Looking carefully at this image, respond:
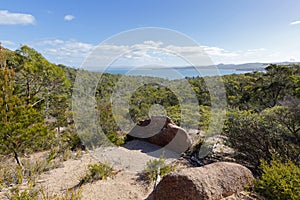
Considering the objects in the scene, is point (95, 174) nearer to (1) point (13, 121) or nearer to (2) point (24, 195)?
(2) point (24, 195)

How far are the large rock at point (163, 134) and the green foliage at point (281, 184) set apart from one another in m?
3.82

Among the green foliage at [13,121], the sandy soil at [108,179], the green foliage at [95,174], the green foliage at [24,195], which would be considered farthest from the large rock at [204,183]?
the green foliage at [13,121]

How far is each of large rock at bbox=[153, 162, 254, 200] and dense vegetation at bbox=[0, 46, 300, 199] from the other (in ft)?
1.47

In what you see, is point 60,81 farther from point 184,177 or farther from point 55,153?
point 184,177

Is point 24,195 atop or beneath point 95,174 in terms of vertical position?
atop

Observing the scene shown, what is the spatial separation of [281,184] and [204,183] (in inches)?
49.0

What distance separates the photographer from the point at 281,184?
305 cm

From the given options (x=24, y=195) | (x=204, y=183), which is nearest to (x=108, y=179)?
(x=24, y=195)

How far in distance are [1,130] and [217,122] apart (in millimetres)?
6490

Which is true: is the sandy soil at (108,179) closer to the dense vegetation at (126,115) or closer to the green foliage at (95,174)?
the green foliage at (95,174)

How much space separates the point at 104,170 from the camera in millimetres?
4840

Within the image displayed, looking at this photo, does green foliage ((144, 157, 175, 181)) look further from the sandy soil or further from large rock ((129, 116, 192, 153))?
large rock ((129, 116, 192, 153))

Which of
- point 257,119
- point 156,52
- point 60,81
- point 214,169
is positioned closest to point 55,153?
point 60,81

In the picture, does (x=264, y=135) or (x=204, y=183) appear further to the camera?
(x=264, y=135)
